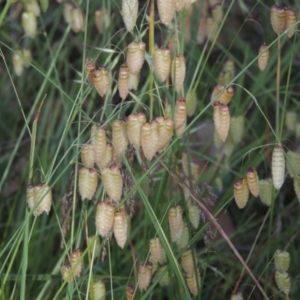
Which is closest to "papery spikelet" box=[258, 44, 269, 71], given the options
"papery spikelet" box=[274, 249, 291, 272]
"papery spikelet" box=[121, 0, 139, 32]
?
"papery spikelet" box=[121, 0, 139, 32]

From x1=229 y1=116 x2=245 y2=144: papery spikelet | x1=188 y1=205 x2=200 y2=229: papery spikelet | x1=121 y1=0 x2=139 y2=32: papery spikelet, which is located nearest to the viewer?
x1=121 y1=0 x2=139 y2=32: papery spikelet

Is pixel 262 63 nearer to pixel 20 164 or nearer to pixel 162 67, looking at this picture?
pixel 162 67

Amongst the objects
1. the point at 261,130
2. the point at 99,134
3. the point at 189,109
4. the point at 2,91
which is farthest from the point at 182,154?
the point at 2,91

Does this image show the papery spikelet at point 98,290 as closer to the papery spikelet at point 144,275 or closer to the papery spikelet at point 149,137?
the papery spikelet at point 144,275

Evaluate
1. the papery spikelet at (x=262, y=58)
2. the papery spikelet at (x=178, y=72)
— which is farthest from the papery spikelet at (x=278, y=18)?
the papery spikelet at (x=178, y=72)

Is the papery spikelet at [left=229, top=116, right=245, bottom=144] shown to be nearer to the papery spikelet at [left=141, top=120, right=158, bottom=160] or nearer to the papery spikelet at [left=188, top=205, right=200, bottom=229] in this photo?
the papery spikelet at [left=188, top=205, right=200, bottom=229]

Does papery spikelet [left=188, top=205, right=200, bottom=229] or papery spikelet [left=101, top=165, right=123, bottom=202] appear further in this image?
papery spikelet [left=188, top=205, right=200, bottom=229]
